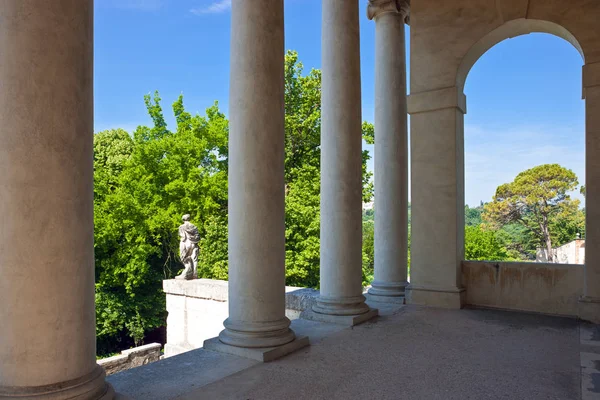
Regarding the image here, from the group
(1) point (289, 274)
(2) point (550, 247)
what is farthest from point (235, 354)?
(2) point (550, 247)

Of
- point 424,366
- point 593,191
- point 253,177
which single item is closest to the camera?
point 424,366

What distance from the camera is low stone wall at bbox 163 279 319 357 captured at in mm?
73000

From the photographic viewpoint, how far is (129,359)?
7275cm

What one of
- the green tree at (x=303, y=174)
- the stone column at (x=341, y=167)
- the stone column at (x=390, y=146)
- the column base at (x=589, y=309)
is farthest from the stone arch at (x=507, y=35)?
the green tree at (x=303, y=174)

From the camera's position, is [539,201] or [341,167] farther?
[539,201]

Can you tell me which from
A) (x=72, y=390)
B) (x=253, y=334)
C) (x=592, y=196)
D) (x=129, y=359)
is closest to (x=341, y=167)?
(x=253, y=334)

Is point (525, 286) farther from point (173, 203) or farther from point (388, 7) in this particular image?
point (173, 203)

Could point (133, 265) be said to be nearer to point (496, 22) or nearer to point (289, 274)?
point (289, 274)

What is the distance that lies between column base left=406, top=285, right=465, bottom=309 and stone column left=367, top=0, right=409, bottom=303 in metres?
2.50

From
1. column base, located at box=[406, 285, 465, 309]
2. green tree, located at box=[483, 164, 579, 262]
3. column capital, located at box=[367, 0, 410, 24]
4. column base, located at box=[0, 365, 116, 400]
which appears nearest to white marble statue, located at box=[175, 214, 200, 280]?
column base, located at box=[406, 285, 465, 309]

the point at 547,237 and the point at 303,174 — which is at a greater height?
the point at 303,174

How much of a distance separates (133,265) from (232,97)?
4650 inches

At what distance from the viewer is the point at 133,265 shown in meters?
136

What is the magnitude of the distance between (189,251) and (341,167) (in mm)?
55417
